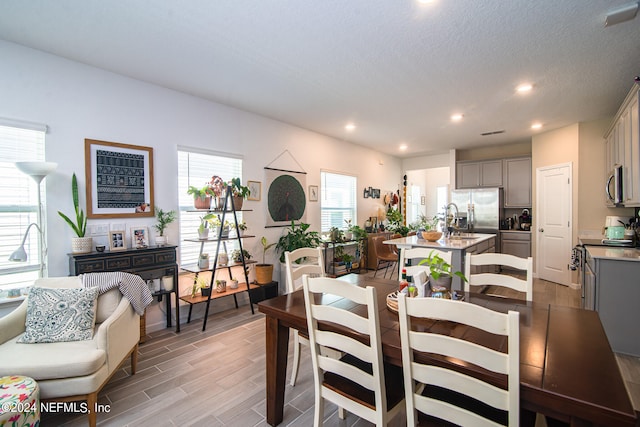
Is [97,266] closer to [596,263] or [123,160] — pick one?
[123,160]

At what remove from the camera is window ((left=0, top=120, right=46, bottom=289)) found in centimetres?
258

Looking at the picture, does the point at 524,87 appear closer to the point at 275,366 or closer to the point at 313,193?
the point at 313,193

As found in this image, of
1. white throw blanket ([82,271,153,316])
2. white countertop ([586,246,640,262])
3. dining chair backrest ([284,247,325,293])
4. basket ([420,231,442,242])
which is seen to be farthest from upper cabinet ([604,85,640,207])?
white throw blanket ([82,271,153,316])

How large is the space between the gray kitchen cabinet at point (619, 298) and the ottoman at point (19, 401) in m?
4.43

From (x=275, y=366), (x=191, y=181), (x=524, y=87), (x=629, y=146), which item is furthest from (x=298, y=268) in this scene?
(x=629, y=146)

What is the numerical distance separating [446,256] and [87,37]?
11.3ft

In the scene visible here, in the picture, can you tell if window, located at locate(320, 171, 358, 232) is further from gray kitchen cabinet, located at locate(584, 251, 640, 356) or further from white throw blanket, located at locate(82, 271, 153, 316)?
gray kitchen cabinet, located at locate(584, 251, 640, 356)

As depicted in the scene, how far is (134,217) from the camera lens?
3.28 m

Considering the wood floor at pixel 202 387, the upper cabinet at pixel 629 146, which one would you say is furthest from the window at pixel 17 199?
the upper cabinet at pixel 629 146

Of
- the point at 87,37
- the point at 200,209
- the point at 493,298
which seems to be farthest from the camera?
the point at 200,209

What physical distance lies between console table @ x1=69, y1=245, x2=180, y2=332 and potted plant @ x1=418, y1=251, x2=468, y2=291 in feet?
8.92

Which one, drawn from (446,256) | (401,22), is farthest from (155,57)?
(446,256)

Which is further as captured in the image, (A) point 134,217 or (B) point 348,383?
(A) point 134,217

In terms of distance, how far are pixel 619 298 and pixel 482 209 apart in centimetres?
394
